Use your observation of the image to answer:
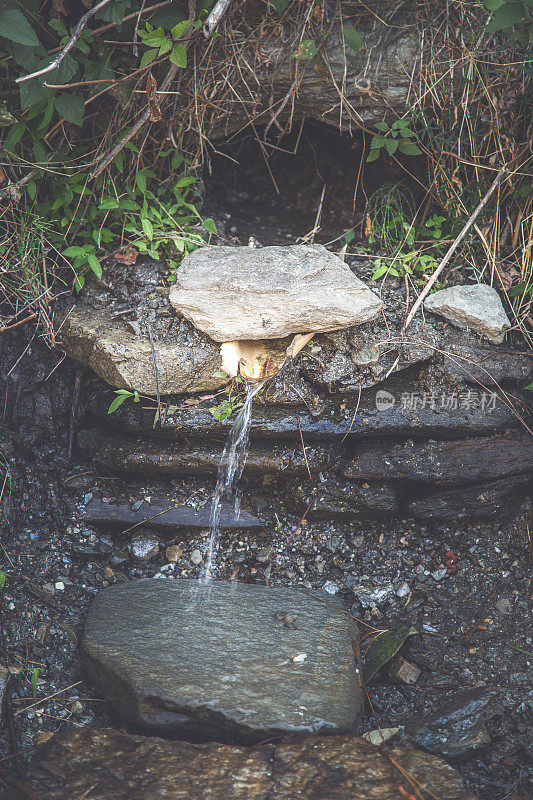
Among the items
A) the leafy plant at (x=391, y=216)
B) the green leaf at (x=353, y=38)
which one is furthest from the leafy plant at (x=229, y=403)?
the green leaf at (x=353, y=38)

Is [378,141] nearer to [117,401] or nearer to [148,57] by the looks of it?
[148,57]

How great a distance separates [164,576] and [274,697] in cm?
86

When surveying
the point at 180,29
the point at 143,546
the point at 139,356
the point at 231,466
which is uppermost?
the point at 180,29

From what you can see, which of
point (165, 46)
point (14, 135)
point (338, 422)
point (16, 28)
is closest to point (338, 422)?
point (338, 422)

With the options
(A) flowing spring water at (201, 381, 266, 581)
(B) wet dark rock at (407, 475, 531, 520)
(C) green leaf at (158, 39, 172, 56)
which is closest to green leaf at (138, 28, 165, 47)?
(C) green leaf at (158, 39, 172, 56)

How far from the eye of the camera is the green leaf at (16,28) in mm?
2281

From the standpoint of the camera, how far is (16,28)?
2293 millimetres

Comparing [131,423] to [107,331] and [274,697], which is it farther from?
[274,697]

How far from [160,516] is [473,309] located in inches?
69.1

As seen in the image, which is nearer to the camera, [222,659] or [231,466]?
[222,659]

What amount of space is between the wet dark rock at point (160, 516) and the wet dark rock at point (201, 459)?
6.5 inches

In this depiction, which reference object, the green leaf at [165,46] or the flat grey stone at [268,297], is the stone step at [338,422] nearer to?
the flat grey stone at [268,297]

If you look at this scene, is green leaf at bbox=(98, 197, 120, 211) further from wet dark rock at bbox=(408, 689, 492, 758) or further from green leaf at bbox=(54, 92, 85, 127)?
wet dark rock at bbox=(408, 689, 492, 758)

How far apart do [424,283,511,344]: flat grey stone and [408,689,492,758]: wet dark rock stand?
1.56 meters
